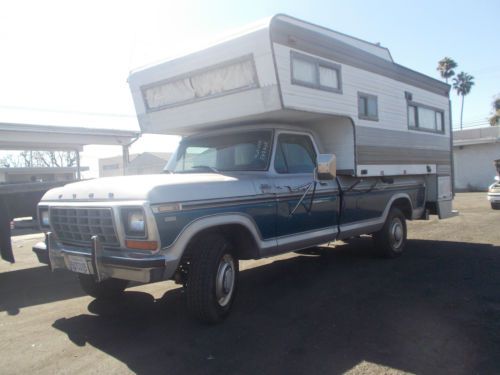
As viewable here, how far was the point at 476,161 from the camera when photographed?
28.0 metres

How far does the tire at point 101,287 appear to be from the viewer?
5039 mm

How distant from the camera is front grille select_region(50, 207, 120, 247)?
3979 millimetres

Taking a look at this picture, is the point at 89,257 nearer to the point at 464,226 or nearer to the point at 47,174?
the point at 464,226

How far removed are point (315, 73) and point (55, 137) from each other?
13911 millimetres

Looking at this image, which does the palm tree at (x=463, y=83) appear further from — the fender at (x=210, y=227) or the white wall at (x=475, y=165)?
the fender at (x=210, y=227)

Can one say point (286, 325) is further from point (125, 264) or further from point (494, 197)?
point (494, 197)

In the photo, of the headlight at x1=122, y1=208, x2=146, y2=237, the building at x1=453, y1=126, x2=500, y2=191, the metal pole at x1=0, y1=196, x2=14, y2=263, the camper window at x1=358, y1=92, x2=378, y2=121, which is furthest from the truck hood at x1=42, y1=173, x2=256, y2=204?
the building at x1=453, y1=126, x2=500, y2=191

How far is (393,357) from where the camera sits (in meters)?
3.55

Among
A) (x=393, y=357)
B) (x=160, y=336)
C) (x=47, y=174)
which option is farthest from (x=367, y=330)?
(x=47, y=174)

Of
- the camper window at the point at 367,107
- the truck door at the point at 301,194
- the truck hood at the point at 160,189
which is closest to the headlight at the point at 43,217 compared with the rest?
the truck hood at the point at 160,189

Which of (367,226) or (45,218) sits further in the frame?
(367,226)

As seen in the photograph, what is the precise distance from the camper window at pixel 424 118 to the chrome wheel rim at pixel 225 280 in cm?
469

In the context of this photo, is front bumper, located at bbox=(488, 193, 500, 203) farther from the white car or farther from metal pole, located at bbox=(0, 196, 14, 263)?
metal pole, located at bbox=(0, 196, 14, 263)

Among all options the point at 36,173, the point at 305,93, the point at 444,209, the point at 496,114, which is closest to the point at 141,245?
the point at 305,93
